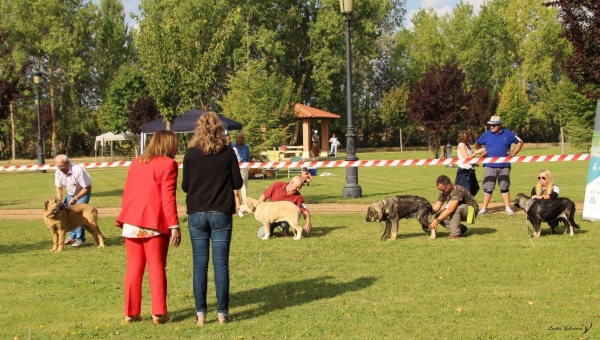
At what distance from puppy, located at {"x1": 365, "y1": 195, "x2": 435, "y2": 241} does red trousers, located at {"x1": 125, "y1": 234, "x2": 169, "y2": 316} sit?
5045 mm

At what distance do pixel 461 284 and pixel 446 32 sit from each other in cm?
7478

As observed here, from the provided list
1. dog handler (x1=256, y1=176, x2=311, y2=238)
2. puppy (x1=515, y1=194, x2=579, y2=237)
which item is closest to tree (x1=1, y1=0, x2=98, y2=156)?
dog handler (x1=256, y1=176, x2=311, y2=238)

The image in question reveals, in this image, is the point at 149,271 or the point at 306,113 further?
the point at 306,113

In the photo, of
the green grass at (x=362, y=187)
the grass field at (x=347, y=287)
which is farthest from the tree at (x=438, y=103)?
the grass field at (x=347, y=287)

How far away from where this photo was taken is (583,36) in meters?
11.9

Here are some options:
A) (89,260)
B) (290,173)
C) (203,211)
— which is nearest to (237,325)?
(203,211)

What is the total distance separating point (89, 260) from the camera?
32.4 feet

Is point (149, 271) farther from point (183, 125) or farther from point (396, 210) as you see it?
point (183, 125)

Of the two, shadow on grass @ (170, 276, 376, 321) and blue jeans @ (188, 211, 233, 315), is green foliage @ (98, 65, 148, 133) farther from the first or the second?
blue jeans @ (188, 211, 233, 315)

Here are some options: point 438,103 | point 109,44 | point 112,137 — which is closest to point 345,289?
point 438,103

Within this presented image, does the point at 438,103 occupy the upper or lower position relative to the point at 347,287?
upper

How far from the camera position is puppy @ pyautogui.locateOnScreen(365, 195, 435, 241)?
1070 cm

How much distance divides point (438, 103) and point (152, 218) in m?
34.9

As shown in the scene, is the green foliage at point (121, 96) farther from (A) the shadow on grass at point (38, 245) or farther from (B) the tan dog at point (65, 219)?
(B) the tan dog at point (65, 219)
